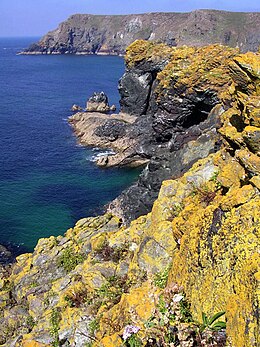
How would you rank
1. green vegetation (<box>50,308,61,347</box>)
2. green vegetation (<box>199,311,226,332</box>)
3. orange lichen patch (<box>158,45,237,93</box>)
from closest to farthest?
green vegetation (<box>199,311,226,332</box>), green vegetation (<box>50,308,61,347</box>), orange lichen patch (<box>158,45,237,93</box>)

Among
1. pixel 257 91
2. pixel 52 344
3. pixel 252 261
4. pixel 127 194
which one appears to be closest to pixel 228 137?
pixel 257 91

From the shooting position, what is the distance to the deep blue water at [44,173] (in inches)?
1834

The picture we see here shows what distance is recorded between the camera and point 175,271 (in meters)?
11.7

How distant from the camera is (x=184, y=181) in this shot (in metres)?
17.9

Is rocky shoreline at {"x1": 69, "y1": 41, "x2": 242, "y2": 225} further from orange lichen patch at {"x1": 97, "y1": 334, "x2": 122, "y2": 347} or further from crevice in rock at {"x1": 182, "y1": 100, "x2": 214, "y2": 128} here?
orange lichen patch at {"x1": 97, "y1": 334, "x2": 122, "y2": 347}

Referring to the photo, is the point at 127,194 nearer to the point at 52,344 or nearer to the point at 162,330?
the point at 52,344

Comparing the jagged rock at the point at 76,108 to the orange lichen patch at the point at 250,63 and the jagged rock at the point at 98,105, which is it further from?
the orange lichen patch at the point at 250,63

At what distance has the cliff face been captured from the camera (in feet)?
29.1

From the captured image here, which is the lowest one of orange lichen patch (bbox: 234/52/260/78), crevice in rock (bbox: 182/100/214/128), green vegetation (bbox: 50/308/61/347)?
green vegetation (bbox: 50/308/61/347)

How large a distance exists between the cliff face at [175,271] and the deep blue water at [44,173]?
20316 millimetres

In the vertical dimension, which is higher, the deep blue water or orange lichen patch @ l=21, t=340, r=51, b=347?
orange lichen patch @ l=21, t=340, r=51, b=347

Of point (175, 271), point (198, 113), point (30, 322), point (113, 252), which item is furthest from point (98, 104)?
point (175, 271)

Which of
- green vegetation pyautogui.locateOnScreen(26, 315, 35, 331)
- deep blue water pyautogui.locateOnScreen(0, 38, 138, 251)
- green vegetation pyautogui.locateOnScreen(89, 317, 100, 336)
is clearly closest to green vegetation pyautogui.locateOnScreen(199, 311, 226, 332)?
green vegetation pyautogui.locateOnScreen(89, 317, 100, 336)

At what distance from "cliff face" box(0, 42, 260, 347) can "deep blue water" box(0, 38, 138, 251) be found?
20.3 meters
